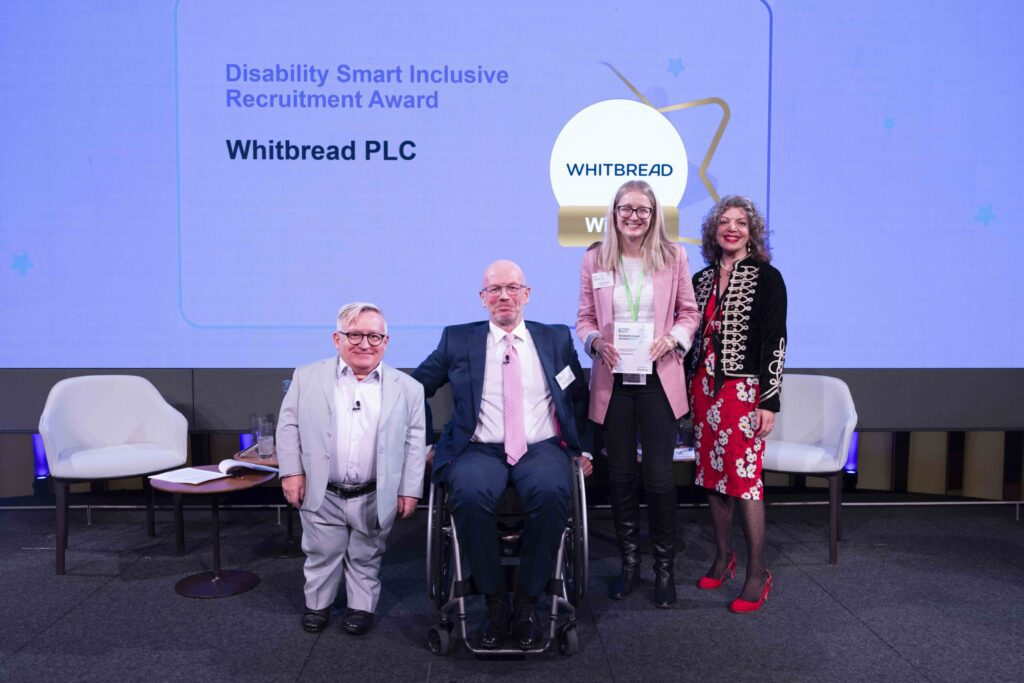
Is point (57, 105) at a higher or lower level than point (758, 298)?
higher

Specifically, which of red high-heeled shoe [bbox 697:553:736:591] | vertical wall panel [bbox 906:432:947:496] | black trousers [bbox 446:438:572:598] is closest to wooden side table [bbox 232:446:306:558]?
black trousers [bbox 446:438:572:598]

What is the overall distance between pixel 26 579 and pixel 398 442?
1.92 m

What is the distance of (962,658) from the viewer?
98.1 inches

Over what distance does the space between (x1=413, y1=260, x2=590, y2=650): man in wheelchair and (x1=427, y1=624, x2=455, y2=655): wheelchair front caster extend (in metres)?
0.11

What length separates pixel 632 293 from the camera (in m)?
2.82

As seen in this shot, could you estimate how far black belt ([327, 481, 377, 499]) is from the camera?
107 inches

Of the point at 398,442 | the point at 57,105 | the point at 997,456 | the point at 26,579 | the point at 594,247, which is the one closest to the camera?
the point at 398,442

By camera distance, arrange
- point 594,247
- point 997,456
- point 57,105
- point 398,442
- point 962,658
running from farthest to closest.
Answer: point 997,456
point 57,105
point 594,247
point 398,442
point 962,658

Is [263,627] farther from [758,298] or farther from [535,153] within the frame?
[535,153]

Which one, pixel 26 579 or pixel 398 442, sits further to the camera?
pixel 26 579

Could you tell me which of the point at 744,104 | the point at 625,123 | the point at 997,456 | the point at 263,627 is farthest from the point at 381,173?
the point at 997,456

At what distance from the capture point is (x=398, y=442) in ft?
8.82

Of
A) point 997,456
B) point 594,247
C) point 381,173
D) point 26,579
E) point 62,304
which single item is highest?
point 381,173

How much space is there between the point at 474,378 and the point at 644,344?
644 mm
